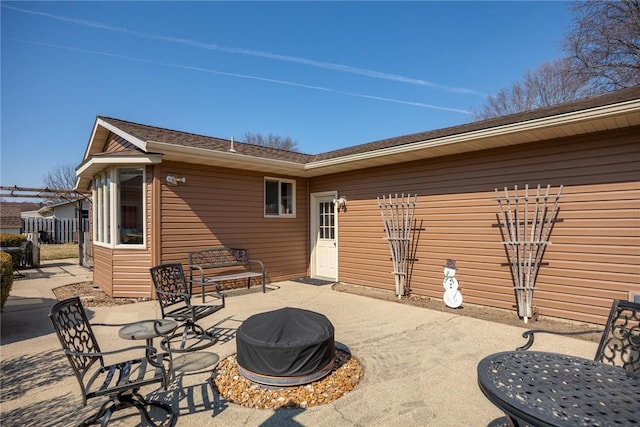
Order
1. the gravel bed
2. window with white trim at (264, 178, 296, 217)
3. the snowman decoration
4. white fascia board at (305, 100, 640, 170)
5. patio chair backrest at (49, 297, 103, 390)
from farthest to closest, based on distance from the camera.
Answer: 1. window with white trim at (264, 178, 296, 217)
2. the snowman decoration
3. white fascia board at (305, 100, 640, 170)
4. the gravel bed
5. patio chair backrest at (49, 297, 103, 390)

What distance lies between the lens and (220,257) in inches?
281

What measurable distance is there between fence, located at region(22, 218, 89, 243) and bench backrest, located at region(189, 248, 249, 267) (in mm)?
19277

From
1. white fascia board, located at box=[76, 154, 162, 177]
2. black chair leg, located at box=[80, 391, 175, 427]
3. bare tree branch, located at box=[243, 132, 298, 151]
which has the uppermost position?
bare tree branch, located at box=[243, 132, 298, 151]

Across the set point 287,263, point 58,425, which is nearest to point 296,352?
point 58,425

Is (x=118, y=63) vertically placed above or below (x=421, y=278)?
above

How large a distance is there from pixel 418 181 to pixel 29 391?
20.9ft

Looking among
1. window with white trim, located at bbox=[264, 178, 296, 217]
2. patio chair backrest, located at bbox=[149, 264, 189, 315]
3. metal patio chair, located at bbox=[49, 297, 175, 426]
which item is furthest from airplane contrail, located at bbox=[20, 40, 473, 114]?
metal patio chair, located at bbox=[49, 297, 175, 426]

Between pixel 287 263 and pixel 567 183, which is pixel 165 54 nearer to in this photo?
pixel 287 263

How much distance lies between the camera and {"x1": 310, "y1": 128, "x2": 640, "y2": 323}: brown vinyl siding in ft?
14.4

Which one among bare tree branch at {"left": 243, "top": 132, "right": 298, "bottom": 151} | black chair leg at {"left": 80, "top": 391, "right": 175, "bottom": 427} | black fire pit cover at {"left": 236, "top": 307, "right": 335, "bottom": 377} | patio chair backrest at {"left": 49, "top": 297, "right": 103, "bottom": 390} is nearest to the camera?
patio chair backrest at {"left": 49, "top": 297, "right": 103, "bottom": 390}

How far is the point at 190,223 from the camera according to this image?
670 cm

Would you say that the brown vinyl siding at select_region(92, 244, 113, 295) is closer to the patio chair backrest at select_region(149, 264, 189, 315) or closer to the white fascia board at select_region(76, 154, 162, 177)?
the white fascia board at select_region(76, 154, 162, 177)

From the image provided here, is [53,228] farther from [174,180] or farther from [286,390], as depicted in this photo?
[286,390]

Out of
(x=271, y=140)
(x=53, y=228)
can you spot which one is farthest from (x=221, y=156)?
(x=271, y=140)
